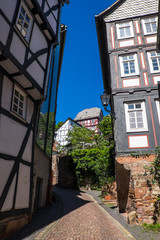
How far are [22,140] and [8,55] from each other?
277 centimetres

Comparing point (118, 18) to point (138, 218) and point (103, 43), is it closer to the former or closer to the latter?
point (103, 43)

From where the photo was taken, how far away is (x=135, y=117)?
860 cm

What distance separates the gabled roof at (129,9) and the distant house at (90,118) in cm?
4825

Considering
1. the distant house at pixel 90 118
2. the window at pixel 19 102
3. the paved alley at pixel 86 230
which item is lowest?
the paved alley at pixel 86 230

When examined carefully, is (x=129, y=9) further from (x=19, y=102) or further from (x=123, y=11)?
(x=19, y=102)

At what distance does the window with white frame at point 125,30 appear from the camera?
10632 mm

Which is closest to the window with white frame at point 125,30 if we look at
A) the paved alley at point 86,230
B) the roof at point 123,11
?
the roof at point 123,11

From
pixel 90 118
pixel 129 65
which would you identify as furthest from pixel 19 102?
pixel 90 118

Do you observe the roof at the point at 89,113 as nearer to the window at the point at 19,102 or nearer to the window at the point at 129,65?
the window at the point at 129,65

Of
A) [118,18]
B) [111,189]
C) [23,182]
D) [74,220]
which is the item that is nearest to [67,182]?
[111,189]

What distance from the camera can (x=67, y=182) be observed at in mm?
21062

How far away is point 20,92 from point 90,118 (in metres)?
55.2

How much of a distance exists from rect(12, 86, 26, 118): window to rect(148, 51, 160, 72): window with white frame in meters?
6.72

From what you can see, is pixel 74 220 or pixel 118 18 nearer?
pixel 74 220
